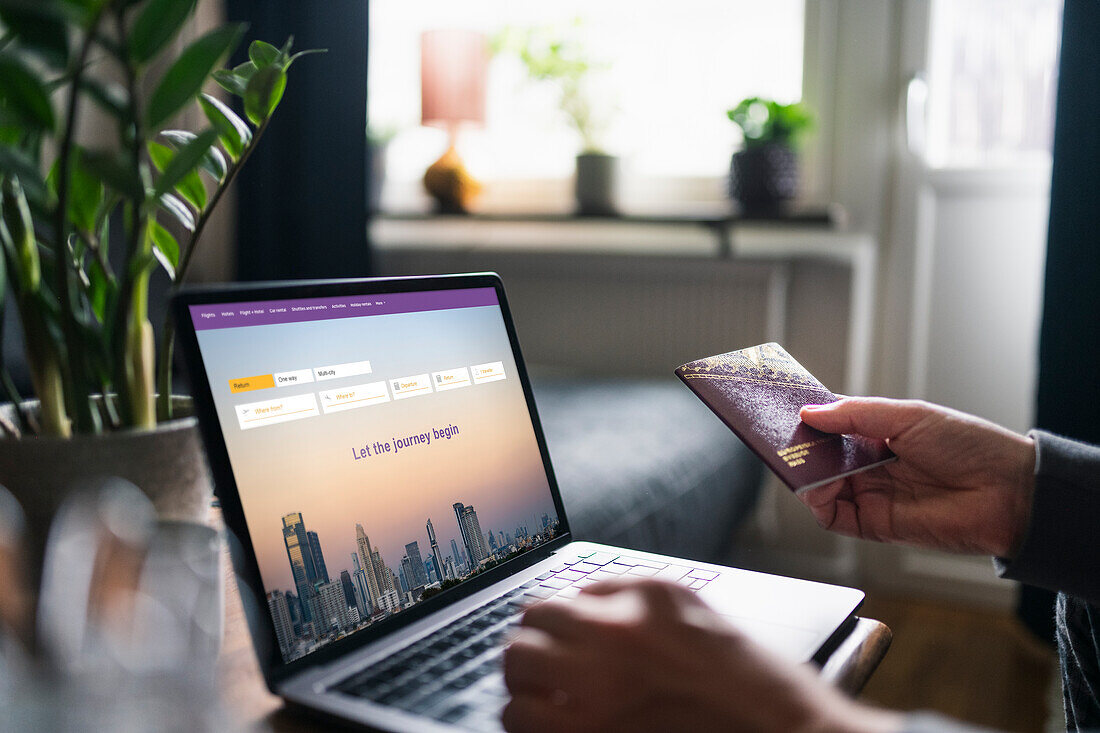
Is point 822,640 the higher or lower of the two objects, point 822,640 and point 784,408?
the lower

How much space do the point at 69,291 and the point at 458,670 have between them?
33 centimetres

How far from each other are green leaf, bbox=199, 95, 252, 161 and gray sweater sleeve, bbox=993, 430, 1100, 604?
0.67m

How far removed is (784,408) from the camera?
72 cm

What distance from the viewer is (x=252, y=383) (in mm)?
539

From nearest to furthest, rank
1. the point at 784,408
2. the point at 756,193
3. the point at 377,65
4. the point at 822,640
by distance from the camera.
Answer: the point at 822,640
the point at 784,408
the point at 756,193
the point at 377,65

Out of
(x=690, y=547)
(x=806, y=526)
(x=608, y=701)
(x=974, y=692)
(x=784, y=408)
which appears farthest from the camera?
(x=806, y=526)

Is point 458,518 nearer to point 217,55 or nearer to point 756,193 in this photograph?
point 217,55

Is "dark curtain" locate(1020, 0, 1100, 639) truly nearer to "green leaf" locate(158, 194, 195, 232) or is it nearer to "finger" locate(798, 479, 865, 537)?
"finger" locate(798, 479, 865, 537)

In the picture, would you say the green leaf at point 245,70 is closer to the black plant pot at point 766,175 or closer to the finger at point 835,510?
the finger at point 835,510

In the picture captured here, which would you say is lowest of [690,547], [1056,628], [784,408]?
[690,547]

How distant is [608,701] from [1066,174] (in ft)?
5.98

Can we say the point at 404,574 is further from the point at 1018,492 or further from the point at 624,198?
the point at 624,198

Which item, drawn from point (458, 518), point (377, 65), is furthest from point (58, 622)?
point (377, 65)

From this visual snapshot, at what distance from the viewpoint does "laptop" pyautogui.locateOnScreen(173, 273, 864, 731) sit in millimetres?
491
